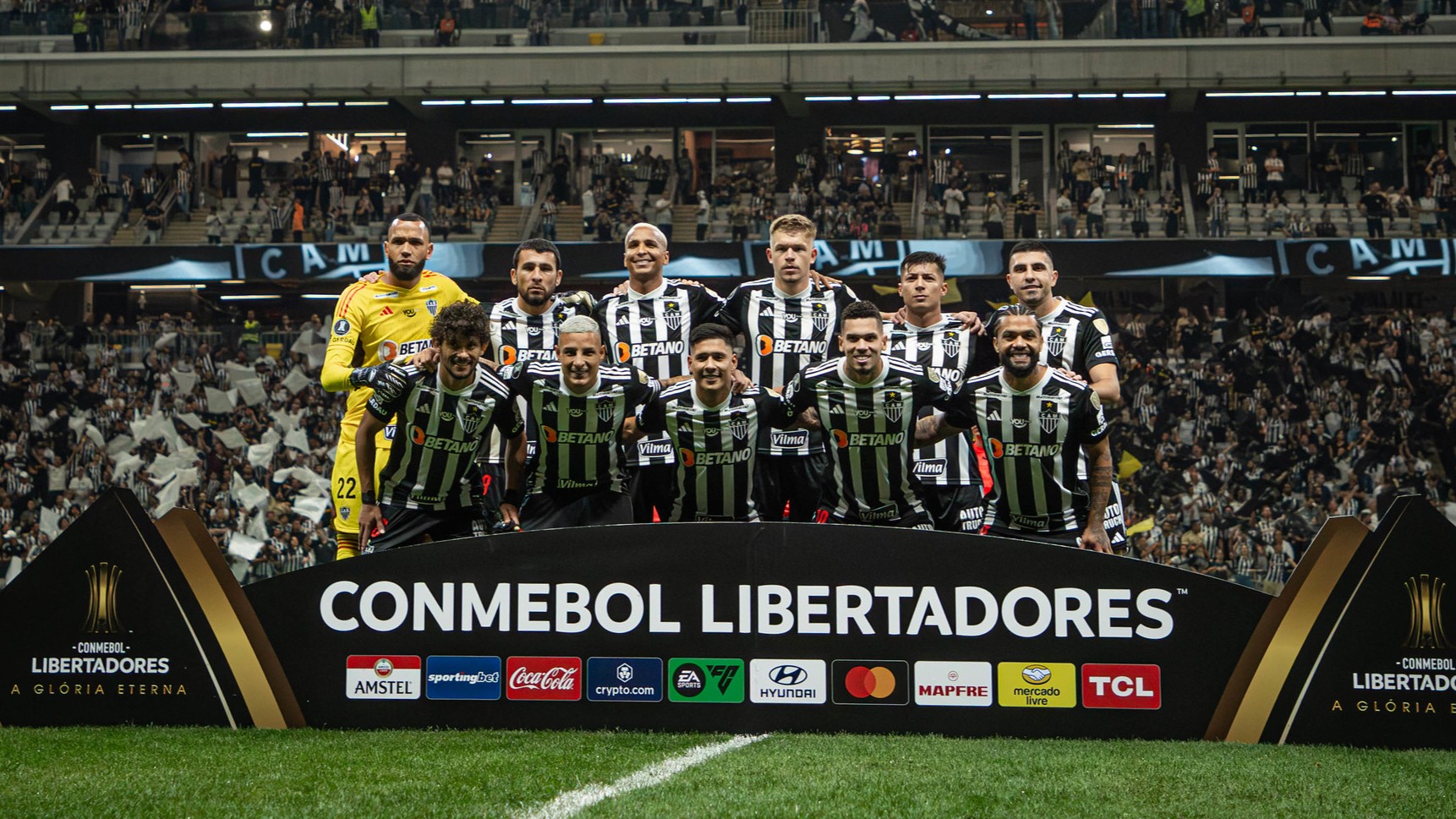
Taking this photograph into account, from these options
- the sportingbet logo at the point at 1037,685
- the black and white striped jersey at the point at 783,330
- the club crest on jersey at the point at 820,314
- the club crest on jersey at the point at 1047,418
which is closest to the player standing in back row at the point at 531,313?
the black and white striped jersey at the point at 783,330

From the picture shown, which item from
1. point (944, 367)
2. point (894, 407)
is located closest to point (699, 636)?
point (894, 407)

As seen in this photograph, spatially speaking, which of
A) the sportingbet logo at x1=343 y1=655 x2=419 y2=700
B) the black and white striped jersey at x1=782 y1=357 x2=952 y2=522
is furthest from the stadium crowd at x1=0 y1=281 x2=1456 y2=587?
the sportingbet logo at x1=343 y1=655 x2=419 y2=700

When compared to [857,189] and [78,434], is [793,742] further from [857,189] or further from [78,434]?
[857,189]

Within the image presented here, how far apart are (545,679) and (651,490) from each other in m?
1.53

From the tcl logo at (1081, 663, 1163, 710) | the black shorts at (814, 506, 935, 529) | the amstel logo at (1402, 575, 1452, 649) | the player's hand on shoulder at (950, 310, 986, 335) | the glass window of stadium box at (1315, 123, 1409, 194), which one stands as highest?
the glass window of stadium box at (1315, 123, 1409, 194)

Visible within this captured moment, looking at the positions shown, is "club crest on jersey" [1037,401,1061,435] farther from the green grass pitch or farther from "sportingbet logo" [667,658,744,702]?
"sportingbet logo" [667,658,744,702]

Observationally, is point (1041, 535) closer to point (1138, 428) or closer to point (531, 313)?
point (531, 313)

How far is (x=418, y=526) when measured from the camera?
272 inches

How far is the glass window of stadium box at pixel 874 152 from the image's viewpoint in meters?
27.8

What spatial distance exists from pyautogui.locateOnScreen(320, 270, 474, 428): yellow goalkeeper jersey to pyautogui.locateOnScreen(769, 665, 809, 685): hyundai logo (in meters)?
3.00

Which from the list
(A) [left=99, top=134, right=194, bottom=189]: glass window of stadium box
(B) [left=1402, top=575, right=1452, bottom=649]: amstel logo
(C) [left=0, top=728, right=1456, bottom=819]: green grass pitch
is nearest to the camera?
(C) [left=0, top=728, right=1456, bottom=819]: green grass pitch

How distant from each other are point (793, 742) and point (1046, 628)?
4.01ft

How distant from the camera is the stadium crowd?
59.9 feet

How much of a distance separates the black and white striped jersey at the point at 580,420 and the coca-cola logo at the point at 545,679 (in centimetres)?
122
